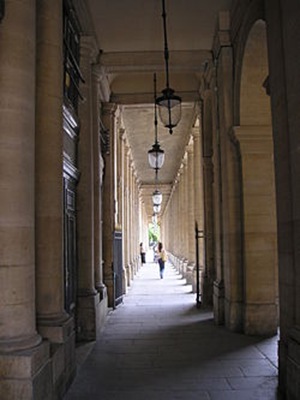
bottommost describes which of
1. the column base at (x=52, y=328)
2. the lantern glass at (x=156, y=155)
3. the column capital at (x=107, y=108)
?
the column base at (x=52, y=328)

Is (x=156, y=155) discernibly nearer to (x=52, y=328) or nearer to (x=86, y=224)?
(x=86, y=224)

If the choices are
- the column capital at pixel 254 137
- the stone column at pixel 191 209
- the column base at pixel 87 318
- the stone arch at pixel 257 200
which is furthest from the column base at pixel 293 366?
the stone column at pixel 191 209

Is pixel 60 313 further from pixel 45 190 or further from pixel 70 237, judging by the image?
pixel 70 237

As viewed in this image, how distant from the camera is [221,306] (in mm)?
10094

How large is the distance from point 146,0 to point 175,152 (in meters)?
16.5

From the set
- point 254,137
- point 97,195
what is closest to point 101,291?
point 97,195

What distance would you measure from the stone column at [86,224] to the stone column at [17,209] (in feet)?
13.2

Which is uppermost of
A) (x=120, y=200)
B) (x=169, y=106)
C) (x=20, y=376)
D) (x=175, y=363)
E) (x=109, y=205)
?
(x=169, y=106)

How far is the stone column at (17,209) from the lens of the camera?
14.9 ft

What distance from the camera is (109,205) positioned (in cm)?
1319

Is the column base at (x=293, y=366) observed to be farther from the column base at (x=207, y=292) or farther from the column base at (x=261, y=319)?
the column base at (x=207, y=292)

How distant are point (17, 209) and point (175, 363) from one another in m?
3.73

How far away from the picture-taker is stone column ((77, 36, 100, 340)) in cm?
891

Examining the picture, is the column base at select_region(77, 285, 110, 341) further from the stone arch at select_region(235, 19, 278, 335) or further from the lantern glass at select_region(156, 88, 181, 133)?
the lantern glass at select_region(156, 88, 181, 133)
